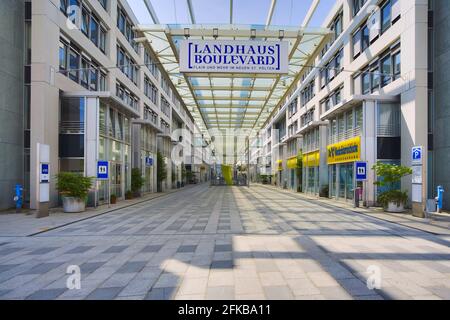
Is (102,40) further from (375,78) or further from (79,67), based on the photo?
(375,78)

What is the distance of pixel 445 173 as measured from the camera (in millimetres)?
14930

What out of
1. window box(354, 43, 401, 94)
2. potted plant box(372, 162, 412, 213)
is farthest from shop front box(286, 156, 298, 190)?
potted plant box(372, 162, 412, 213)

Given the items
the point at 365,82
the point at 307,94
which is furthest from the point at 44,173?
the point at 307,94

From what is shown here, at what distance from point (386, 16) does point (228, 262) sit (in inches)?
728

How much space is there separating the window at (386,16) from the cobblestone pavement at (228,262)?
13.0m

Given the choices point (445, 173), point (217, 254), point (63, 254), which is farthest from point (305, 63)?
point (63, 254)

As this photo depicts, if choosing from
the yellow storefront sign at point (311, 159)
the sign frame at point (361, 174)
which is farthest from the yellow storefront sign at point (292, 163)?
the sign frame at point (361, 174)

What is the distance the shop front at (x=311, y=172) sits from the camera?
84.1ft

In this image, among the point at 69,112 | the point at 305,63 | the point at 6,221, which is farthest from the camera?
the point at 305,63

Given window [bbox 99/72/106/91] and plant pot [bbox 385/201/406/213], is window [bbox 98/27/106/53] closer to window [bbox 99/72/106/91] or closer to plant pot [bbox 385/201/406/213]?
window [bbox 99/72/106/91]

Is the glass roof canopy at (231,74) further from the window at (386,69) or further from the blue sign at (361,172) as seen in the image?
the blue sign at (361,172)

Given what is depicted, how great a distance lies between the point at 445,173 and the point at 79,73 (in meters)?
21.7

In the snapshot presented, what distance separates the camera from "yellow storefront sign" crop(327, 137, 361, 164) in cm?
1702
